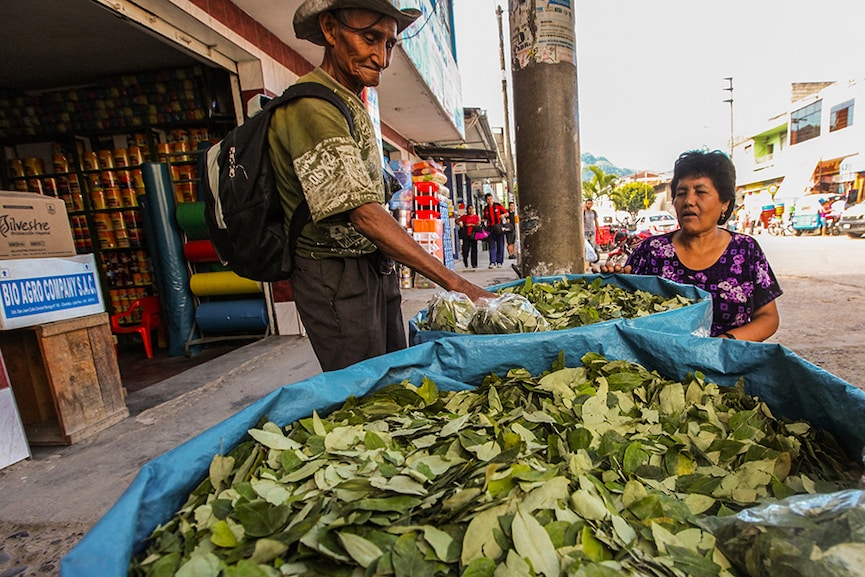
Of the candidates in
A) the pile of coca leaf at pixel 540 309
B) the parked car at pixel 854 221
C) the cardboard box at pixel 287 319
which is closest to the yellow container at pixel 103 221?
the cardboard box at pixel 287 319

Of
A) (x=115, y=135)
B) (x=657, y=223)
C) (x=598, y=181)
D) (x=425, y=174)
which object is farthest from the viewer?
(x=598, y=181)

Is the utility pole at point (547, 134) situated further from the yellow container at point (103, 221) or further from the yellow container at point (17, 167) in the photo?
the yellow container at point (17, 167)

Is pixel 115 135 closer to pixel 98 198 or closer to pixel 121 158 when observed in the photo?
pixel 121 158

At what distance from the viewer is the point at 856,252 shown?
10.4m

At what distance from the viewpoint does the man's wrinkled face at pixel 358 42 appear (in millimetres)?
1424

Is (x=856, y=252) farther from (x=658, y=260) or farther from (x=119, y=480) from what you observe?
(x=119, y=480)

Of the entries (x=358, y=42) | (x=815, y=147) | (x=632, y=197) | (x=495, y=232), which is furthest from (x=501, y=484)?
(x=632, y=197)

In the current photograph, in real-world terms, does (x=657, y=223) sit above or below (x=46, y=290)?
below

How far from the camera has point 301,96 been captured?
4.40ft

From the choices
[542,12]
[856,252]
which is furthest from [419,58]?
[856,252]

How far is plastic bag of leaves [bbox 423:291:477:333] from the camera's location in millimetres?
1526

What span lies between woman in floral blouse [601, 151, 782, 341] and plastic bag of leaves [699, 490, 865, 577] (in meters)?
1.50

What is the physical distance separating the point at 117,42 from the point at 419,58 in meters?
3.26

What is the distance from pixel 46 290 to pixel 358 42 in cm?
225
